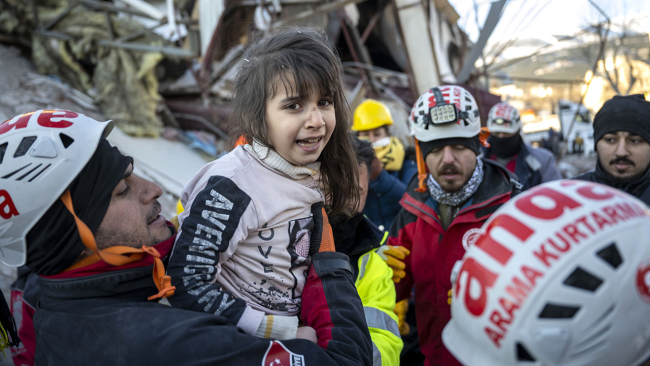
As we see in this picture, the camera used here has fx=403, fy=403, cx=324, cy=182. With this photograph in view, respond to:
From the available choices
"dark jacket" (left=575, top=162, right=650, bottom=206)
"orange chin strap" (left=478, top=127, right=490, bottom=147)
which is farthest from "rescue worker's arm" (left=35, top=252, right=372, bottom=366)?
"dark jacket" (left=575, top=162, right=650, bottom=206)

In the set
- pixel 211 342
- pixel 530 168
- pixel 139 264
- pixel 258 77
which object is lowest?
pixel 530 168

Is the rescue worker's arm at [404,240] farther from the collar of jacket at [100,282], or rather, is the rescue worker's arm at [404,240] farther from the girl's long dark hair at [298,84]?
the collar of jacket at [100,282]

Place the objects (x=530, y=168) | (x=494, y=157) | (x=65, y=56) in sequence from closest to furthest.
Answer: (x=530, y=168)
(x=494, y=157)
(x=65, y=56)

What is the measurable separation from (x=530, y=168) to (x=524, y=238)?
→ 463 centimetres

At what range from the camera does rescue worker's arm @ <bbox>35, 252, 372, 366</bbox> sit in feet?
4.17

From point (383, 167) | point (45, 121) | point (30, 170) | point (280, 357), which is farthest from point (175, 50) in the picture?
point (280, 357)

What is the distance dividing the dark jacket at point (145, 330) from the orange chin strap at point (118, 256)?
3 cm

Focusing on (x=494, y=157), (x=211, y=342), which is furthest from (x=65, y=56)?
(x=211, y=342)

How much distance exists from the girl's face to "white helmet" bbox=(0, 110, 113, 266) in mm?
709

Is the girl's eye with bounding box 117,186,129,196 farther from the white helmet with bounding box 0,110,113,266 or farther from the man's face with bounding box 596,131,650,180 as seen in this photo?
the man's face with bounding box 596,131,650,180

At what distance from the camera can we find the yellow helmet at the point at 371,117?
4.75 meters

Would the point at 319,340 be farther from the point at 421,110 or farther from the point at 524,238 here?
the point at 421,110

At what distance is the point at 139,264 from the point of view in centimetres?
150

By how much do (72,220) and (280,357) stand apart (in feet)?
2.78
